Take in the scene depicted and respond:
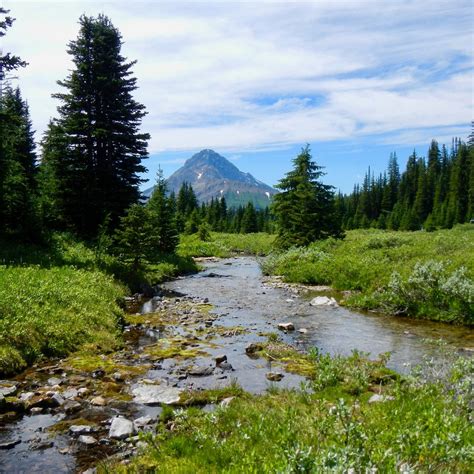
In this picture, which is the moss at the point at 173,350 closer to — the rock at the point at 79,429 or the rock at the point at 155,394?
the rock at the point at 155,394

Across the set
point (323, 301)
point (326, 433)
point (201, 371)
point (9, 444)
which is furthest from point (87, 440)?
point (323, 301)

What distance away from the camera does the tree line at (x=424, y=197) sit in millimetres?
84725

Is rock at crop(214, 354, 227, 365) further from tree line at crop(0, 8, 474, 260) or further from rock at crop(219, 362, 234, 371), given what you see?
tree line at crop(0, 8, 474, 260)

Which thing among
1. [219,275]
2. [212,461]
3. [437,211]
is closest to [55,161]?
[219,275]

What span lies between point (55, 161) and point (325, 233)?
946 inches

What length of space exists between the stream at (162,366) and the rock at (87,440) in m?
0.03

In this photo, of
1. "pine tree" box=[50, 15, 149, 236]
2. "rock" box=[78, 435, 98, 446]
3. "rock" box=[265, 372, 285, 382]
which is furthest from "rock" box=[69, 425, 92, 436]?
"pine tree" box=[50, 15, 149, 236]

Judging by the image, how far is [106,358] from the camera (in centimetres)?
1133

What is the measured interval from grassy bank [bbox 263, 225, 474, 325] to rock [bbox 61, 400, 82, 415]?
44.0 feet

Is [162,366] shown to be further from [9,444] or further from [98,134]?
[98,134]

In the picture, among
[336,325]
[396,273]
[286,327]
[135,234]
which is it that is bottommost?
[336,325]

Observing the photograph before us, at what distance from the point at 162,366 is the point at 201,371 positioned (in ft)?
3.81

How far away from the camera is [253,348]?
1220 centimetres

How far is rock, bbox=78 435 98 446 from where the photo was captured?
6.84 m
